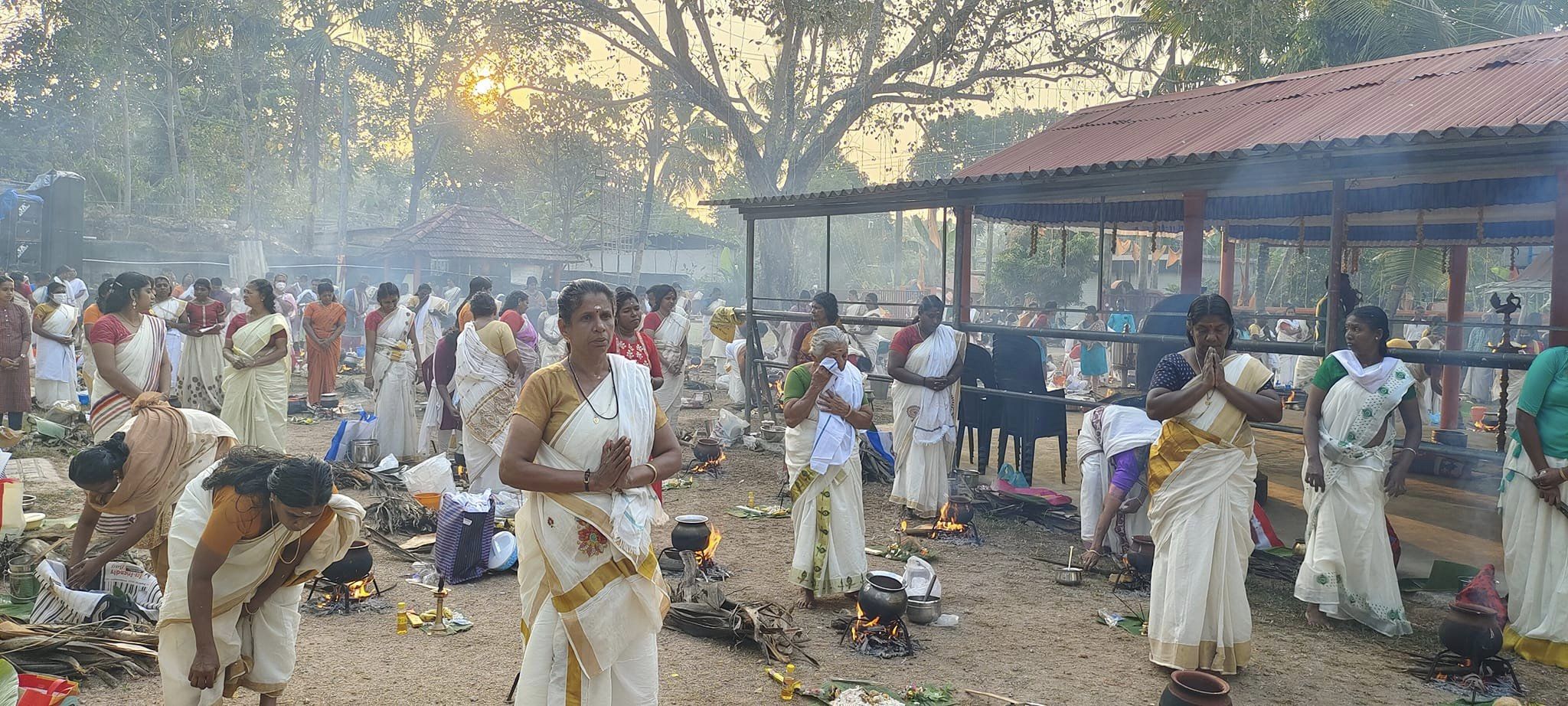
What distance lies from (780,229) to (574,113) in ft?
18.4

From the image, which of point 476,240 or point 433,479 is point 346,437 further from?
point 476,240

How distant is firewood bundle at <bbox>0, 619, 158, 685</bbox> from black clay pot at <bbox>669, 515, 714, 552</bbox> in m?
2.84

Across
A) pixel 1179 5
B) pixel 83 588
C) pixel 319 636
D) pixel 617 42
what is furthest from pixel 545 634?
pixel 617 42

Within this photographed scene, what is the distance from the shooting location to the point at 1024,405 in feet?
30.5

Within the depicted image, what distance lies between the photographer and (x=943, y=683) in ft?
16.0

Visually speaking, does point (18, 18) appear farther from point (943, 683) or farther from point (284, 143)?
point (943, 683)

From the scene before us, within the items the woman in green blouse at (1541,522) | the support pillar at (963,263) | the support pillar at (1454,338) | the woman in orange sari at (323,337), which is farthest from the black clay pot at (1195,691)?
the woman in orange sari at (323,337)

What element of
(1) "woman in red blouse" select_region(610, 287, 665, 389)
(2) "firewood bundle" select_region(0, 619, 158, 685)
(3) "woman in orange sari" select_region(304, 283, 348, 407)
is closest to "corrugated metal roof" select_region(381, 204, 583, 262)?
(3) "woman in orange sari" select_region(304, 283, 348, 407)

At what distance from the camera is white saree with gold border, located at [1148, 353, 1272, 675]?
471 cm

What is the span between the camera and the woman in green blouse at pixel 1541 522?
5125 millimetres

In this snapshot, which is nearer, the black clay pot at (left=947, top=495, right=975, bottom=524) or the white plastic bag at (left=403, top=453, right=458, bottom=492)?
the black clay pot at (left=947, top=495, right=975, bottom=524)

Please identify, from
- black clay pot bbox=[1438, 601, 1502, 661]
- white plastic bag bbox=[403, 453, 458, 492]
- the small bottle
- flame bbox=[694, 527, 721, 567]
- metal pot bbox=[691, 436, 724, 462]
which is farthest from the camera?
metal pot bbox=[691, 436, 724, 462]

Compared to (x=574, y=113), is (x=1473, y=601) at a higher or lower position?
lower

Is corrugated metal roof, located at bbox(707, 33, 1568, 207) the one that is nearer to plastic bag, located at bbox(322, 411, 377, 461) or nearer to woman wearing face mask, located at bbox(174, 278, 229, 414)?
plastic bag, located at bbox(322, 411, 377, 461)
